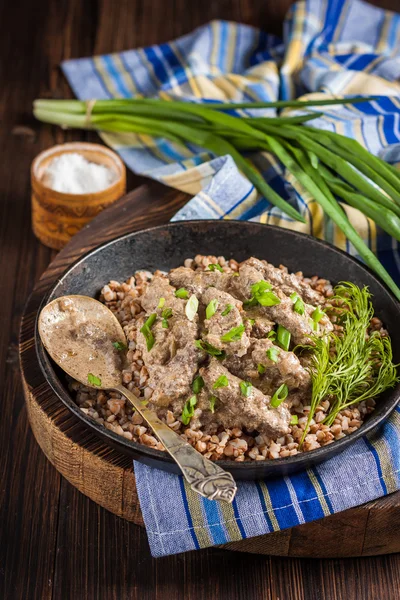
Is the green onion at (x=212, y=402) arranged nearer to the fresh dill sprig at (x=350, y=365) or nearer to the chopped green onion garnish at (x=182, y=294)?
the fresh dill sprig at (x=350, y=365)

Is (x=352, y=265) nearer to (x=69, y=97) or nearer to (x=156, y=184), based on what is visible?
(x=156, y=184)

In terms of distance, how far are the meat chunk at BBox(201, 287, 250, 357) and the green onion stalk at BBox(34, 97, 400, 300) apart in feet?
2.21

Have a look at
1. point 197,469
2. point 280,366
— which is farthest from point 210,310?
point 197,469

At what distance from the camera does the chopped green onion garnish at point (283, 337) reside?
7.98 ft

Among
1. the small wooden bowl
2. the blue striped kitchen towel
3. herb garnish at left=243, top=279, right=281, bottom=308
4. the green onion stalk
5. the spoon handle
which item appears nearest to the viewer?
the spoon handle

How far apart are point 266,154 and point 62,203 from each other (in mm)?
932

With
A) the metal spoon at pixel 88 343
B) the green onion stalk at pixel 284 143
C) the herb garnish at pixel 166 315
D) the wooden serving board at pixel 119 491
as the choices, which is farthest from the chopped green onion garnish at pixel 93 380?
the green onion stalk at pixel 284 143

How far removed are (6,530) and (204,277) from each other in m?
1.01

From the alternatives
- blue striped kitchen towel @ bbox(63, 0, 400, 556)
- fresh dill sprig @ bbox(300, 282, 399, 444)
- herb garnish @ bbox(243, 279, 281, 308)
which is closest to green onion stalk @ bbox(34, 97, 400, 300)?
blue striped kitchen towel @ bbox(63, 0, 400, 556)

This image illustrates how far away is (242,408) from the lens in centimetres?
230

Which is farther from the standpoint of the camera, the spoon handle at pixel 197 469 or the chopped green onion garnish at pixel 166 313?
the chopped green onion garnish at pixel 166 313

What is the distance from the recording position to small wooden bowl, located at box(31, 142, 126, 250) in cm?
341

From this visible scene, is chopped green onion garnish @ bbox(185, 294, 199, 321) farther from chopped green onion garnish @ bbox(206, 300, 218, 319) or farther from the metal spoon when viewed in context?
the metal spoon

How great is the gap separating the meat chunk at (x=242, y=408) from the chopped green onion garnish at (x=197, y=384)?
0.08 feet
